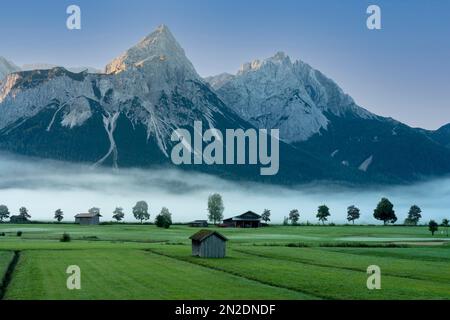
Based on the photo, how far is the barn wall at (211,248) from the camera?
307 ft

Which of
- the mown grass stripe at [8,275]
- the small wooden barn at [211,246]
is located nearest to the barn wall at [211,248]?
the small wooden barn at [211,246]

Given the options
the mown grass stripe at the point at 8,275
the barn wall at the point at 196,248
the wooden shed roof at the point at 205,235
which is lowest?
the mown grass stripe at the point at 8,275

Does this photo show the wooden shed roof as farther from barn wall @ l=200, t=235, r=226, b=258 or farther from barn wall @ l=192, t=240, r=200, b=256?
barn wall @ l=192, t=240, r=200, b=256

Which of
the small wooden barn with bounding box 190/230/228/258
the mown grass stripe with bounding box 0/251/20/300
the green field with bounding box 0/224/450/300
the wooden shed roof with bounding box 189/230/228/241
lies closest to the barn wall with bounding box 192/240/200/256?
the small wooden barn with bounding box 190/230/228/258

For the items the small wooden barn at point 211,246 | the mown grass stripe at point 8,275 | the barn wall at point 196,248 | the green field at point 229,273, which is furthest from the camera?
the barn wall at point 196,248

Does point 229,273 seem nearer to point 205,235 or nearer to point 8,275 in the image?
point 8,275

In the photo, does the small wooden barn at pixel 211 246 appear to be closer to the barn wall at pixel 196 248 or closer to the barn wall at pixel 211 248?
the barn wall at pixel 211 248

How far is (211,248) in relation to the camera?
308 feet

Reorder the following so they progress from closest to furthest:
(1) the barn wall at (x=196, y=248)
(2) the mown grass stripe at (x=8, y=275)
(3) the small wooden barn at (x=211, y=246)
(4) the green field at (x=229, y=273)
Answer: (4) the green field at (x=229, y=273)
(2) the mown grass stripe at (x=8, y=275)
(3) the small wooden barn at (x=211, y=246)
(1) the barn wall at (x=196, y=248)

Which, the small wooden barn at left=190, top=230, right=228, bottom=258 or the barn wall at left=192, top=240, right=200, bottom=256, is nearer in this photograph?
the small wooden barn at left=190, top=230, right=228, bottom=258

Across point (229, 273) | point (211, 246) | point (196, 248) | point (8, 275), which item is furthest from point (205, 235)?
point (8, 275)

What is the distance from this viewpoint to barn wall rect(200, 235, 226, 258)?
93.7 metres
